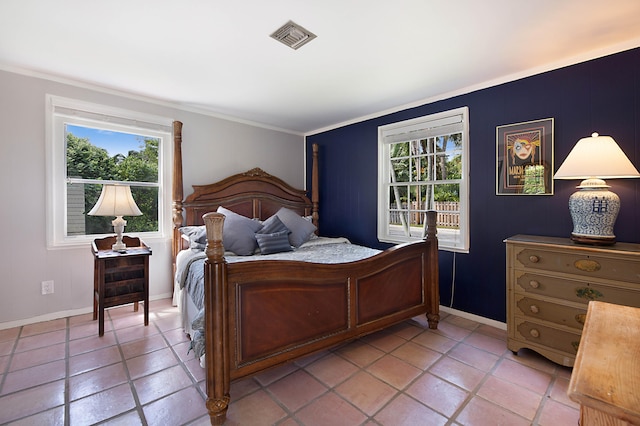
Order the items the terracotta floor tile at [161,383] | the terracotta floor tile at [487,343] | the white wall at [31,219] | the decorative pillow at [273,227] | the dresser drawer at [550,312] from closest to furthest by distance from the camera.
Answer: the terracotta floor tile at [161,383], the dresser drawer at [550,312], the terracotta floor tile at [487,343], the white wall at [31,219], the decorative pillow at [273,227]

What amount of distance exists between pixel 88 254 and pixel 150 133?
4.93 ft

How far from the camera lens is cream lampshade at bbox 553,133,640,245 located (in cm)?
192

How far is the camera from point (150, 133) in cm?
343

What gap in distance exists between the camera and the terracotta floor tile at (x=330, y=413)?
158cm

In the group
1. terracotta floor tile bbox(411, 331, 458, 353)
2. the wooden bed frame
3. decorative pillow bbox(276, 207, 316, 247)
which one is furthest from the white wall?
terracotta floor tile bbox(411, 331, 458, 353)

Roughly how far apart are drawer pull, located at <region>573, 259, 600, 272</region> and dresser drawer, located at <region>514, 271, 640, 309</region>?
98 millimetres

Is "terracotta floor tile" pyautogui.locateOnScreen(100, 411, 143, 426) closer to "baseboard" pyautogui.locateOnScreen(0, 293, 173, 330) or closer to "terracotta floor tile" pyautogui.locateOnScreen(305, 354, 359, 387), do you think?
"terracotta floor tile" pyautogui.locateOnScreen(305, 354, 359, 387)

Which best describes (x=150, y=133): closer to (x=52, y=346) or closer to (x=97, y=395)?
(x=52, y=346)

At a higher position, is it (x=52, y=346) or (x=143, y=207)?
(x=143, y=207)

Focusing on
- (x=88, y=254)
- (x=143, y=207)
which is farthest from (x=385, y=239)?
(x=88, y=254)

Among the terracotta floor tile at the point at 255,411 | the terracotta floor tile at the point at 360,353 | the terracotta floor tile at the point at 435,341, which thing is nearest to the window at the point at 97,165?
the terracotta floor tile at the point at 255,411

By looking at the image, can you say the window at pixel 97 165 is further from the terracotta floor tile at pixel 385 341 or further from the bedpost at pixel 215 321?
the terracotta floor tile at pixel 385 341

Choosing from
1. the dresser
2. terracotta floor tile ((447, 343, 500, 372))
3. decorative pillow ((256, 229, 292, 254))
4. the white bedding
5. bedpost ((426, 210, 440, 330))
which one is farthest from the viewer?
decorative pillow ((256, 229, 292, 254))

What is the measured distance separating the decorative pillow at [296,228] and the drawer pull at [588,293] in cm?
256
